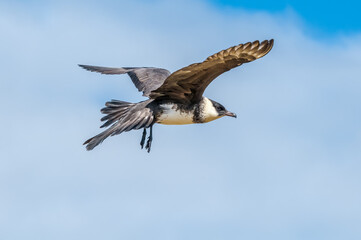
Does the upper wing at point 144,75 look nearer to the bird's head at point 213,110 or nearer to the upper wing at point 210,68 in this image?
the bird's head at point 213,110

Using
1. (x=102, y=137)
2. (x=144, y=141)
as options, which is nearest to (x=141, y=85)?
Result: (x=144, y=141)

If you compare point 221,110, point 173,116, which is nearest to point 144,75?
point 221,110

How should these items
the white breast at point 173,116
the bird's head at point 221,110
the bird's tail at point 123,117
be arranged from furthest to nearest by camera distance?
the bird's head at point 221,110, the white breast at point 173,116, the bird's tail at point 123,117

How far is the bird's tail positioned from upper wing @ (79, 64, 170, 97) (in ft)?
2.50

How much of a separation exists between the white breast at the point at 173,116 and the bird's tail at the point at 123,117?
0.70 feet

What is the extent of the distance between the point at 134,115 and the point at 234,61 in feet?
5.64

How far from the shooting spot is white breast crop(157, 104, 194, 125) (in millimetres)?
12496

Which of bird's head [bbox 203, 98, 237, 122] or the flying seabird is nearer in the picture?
the flying seabird

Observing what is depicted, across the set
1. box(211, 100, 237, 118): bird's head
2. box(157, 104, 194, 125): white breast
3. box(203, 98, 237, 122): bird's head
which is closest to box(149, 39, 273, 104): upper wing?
box(157, 104, 194, 125): white breast

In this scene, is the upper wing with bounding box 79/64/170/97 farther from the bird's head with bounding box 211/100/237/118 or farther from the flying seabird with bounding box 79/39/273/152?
the bird's head with bounding box 211/100/237/118

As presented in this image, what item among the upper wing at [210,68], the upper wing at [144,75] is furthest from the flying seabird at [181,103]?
the upper wing at [144,75]

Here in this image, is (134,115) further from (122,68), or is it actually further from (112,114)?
(122,68)

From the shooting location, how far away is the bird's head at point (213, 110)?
12656 mm

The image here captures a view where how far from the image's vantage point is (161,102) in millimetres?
12531
